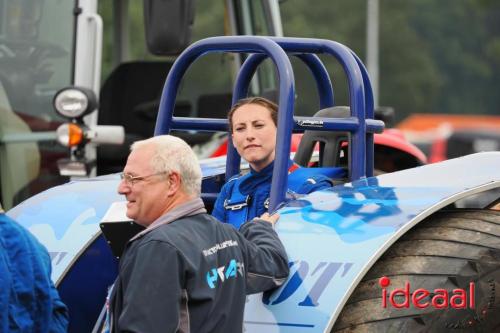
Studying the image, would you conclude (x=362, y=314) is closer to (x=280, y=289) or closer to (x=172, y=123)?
(x=280, y=289)

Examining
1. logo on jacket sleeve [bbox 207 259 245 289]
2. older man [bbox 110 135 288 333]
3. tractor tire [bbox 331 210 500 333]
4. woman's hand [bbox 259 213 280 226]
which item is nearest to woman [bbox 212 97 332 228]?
woman's hand [bbox 259 213 280 226]

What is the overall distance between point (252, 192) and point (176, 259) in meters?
1.39

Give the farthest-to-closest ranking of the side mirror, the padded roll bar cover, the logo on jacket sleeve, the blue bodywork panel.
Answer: the side mirror, the padded roll bar cover, the blue bodywork panel, the logo on jacket sleeve

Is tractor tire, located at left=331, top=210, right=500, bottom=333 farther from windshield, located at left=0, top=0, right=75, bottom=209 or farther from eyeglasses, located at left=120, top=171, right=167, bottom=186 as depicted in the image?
windshield, located at left=0, top=0, right=75, bottom=209

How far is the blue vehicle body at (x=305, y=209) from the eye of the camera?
400 cm

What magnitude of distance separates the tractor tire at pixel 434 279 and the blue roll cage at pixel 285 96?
20.7 inches

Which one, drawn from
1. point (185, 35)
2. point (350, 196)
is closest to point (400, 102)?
point (185, 35)

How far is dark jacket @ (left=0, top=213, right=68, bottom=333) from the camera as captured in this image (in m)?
3.82

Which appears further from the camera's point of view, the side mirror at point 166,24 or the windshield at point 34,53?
the windshield at point 34,53

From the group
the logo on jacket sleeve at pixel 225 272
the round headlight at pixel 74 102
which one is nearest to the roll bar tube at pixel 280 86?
the logo on jacket sleeve at pixel 225 272

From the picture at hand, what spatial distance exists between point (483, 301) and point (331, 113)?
4.59 ft

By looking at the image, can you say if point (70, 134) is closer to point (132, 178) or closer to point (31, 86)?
point (31, 86)

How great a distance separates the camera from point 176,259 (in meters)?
3.52

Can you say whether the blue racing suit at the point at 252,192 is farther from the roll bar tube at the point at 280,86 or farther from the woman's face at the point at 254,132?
the roll bar tube at the point at 280,86
